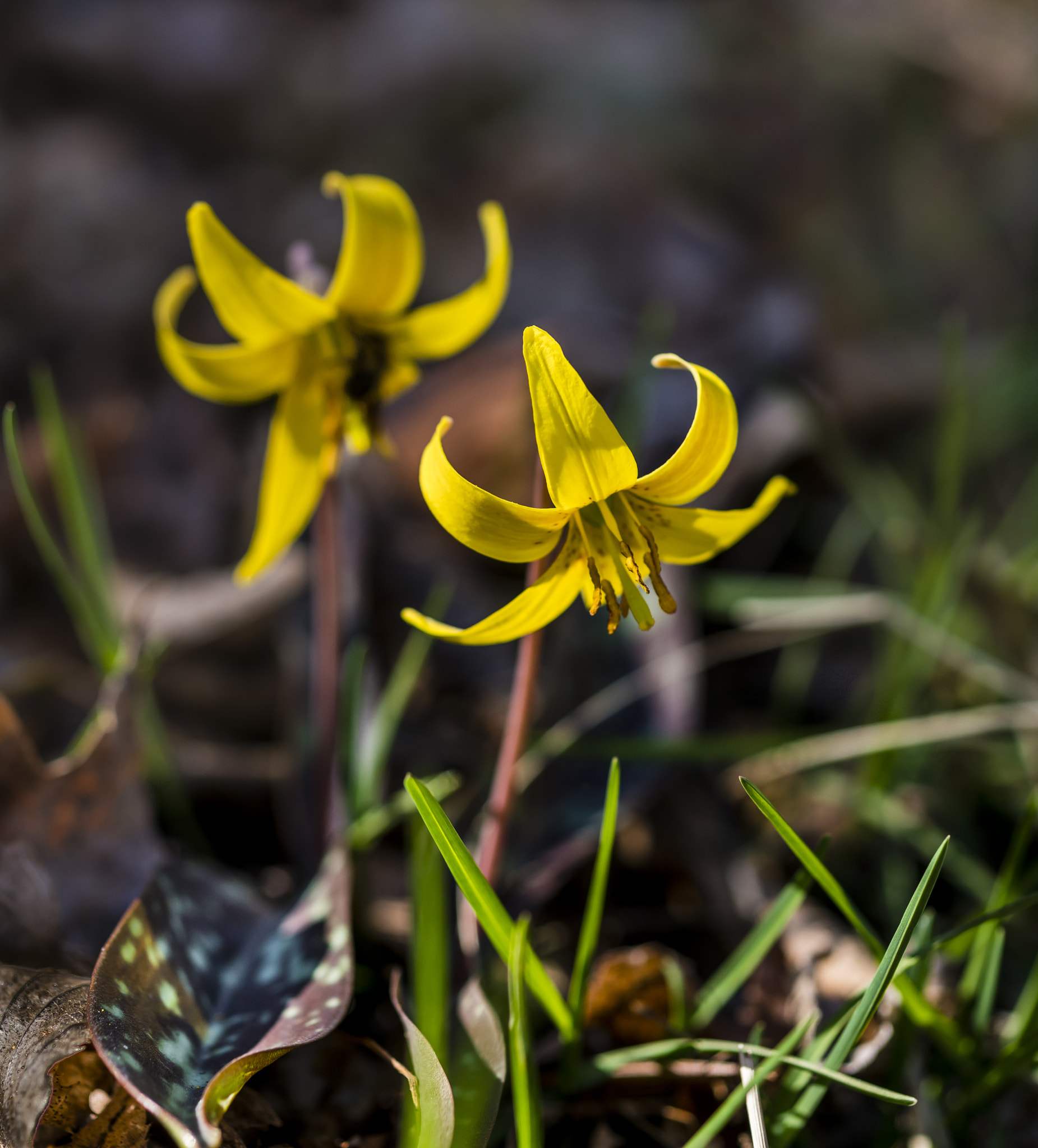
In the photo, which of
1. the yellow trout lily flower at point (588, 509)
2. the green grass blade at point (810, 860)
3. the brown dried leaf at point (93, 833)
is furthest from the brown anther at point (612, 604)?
the brown dried leaf at point (93, 833)

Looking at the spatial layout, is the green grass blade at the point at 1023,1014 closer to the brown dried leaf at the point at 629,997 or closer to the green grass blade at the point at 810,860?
the green grass blade at the point at 810,860

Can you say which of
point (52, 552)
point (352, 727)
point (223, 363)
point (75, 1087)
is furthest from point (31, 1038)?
→ point (223, 363)

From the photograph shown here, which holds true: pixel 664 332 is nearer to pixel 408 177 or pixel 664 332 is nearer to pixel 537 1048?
pixel 537 1048

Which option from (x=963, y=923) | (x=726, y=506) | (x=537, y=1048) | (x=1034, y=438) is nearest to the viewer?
(x=963, y=923)

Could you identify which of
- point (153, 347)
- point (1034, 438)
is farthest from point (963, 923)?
point (153, 347)

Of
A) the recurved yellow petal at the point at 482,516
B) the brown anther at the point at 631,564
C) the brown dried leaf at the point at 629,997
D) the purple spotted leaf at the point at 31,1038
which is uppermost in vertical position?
the recurved yellow petal at the point at 482,516
